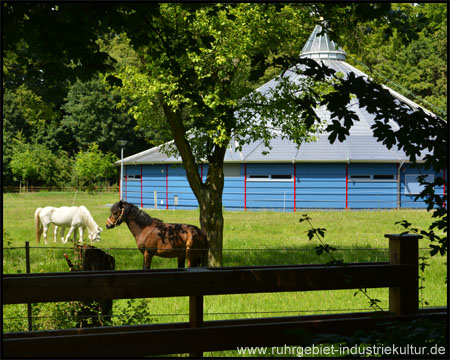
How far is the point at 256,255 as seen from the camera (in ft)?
48.3

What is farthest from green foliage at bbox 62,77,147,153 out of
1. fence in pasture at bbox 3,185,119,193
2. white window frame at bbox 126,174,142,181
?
white window frame at bbox 126,174,142,181

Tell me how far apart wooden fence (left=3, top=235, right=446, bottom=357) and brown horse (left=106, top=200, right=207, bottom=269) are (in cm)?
651

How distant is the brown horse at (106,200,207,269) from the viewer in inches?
411

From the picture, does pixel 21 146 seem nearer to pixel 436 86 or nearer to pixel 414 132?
pixel 436 86

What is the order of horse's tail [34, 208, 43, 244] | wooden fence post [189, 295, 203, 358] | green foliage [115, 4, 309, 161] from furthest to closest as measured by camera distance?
horse's tail [34, 208, 43, 244], green foliage [115, 4, 309, 161], wooden fence post [189, 295, 203, 358]

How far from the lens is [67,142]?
6644 centimetres

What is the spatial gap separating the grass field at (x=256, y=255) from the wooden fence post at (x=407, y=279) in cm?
121

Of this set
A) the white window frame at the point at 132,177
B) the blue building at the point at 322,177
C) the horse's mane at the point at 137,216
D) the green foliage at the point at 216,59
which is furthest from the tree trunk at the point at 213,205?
the white window frame at the point at 132,177

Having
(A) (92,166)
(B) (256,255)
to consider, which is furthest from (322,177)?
(A) (92,166)

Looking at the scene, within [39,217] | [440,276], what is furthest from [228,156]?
[440,276]

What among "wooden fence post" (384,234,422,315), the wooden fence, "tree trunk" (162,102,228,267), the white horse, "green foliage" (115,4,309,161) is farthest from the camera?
the white horse

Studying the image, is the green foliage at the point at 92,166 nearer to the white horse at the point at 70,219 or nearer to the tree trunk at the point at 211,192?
the white horse at the point at 70,219

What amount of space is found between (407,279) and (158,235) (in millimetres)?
6987

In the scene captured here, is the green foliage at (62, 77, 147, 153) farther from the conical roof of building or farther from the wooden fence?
the wooden fence
